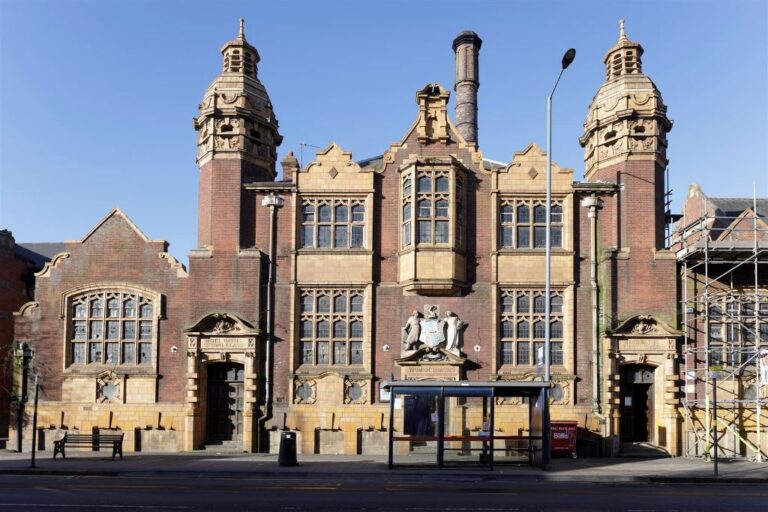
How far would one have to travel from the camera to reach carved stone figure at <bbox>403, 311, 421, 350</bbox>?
28.5 metres

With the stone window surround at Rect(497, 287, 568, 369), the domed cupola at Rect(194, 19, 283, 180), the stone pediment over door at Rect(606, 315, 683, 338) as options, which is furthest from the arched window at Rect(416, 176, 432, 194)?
the stone pediment over door at Rect(606, 315, 683, 338)

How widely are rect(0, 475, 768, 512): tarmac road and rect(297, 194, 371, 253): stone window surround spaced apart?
10.1m

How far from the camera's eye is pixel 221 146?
1182 inches

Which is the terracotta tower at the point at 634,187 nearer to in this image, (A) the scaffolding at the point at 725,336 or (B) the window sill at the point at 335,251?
(A) the scaffolding at the point at 725,336

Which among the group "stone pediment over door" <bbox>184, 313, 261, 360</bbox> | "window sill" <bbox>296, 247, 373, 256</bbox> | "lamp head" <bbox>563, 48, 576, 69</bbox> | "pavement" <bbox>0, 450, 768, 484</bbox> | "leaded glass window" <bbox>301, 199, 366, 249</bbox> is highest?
"lamp head" <bbox>563, 48, 576, 69</bbox>

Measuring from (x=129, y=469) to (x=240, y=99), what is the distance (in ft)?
45.4

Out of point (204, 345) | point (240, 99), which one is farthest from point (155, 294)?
point (240, 99)

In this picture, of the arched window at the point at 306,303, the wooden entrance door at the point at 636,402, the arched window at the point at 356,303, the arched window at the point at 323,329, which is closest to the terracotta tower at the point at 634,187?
the wooden entrance door at the point at 636,402

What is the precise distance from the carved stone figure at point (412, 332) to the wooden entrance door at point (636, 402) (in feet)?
24.1

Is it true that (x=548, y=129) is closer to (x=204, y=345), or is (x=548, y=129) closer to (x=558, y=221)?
(x=558, y=221)

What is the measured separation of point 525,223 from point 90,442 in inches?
651

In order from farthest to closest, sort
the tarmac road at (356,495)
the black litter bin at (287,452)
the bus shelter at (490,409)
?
1. the black litter bin at (287,452)
2. the bus shelter at (490,409)
3. the tarmac road at (356,495)

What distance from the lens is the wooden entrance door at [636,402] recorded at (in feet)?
94.5

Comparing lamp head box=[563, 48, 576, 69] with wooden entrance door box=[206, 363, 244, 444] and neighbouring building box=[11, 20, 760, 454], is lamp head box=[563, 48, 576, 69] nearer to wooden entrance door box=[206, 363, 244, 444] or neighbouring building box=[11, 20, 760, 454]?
neighbouring building box=[11, 20, 760, 454]
